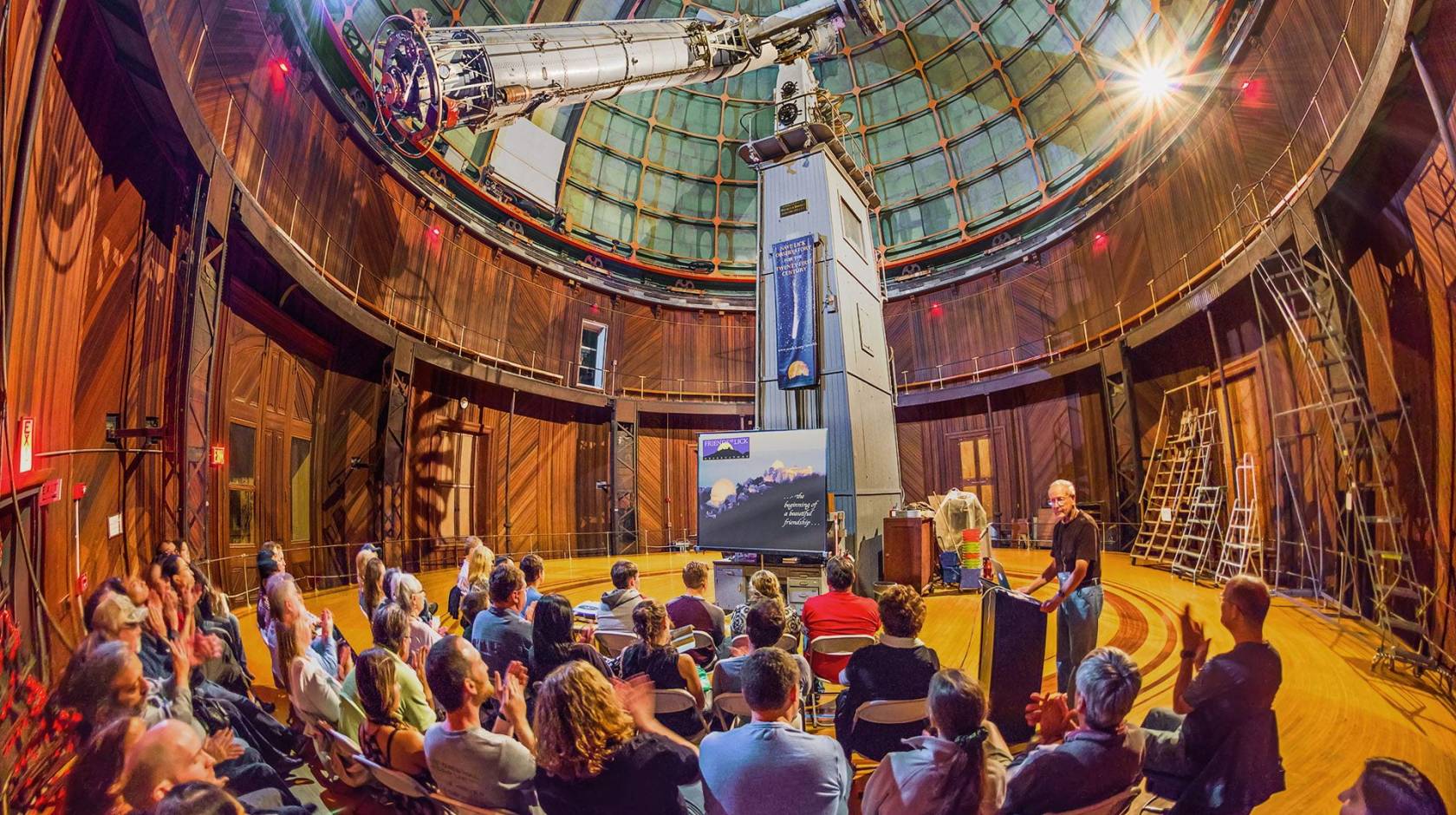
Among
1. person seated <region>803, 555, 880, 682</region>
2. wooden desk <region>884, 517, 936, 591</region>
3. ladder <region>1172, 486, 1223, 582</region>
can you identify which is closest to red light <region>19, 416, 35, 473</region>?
person seated <region>803, 555, 880, 682</region>

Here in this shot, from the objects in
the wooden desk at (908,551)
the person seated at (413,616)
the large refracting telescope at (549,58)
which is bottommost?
the wooden desk at (908,551)

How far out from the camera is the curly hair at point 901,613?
8.71 ft

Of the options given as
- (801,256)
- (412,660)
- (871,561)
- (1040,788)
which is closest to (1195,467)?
(871,561)

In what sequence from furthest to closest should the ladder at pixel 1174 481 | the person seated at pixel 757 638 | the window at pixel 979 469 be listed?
1. the window at pixel 979 469
2. the ladder at pixel 1174 481
3. the person seated at pixel 757 638

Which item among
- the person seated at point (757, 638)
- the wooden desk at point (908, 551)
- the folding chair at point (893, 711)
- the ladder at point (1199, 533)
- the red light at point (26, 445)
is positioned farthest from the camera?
the ladder at point (1199, 533)

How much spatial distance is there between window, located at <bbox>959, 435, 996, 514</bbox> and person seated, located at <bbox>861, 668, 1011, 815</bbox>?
13.6 metres

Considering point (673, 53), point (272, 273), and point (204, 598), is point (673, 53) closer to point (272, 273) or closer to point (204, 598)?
point (272, 273)

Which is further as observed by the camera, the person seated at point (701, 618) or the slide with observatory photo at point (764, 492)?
the slide with observatory photo at point (764, 492)

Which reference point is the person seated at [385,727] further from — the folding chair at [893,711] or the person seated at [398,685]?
the folding chair at [893,711]

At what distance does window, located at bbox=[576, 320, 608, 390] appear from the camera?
15.3 metres

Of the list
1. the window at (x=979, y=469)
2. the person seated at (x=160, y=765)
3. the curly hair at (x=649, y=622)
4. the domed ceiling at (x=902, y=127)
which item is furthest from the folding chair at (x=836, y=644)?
the domed ceiling at (x=902, y=127)

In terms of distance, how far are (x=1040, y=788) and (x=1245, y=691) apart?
0.91 meters

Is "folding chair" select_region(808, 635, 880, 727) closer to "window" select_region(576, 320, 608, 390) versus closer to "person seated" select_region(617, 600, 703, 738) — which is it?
"person seated" select_region(617, 600, 703, 738)

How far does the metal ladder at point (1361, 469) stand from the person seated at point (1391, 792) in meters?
4.34
